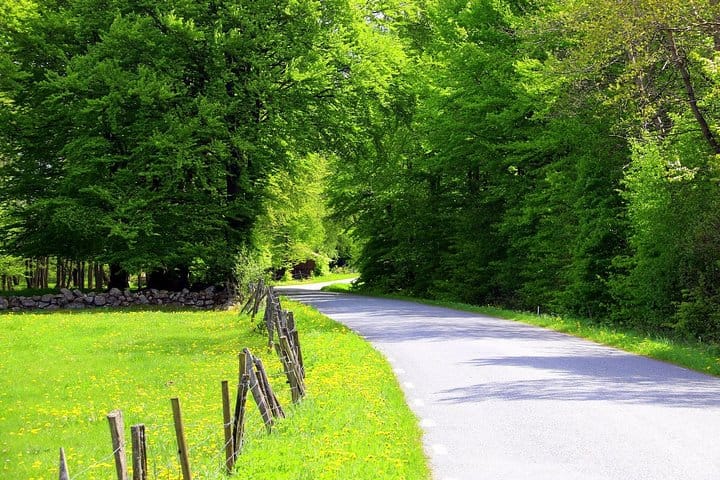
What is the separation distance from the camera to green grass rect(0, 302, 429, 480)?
8.23 meters

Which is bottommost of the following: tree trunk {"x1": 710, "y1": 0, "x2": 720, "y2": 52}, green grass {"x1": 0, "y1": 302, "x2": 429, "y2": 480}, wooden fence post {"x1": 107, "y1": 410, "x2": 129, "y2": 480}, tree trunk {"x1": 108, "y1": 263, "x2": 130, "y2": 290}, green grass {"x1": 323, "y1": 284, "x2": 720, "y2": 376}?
green grass {"x1": 0, "y1": 302, "x2": 429, "y2": 480}

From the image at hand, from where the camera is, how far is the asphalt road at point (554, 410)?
7.90 meters

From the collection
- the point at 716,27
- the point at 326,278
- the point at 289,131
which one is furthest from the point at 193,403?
the point at 326,278

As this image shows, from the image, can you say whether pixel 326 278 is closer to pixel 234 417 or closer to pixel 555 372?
pixel 555 372

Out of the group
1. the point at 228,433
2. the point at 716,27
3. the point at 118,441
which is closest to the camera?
the point at 118,441

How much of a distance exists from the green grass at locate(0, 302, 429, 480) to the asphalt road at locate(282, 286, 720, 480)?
573 millimetres

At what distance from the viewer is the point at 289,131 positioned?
34031 millimetres

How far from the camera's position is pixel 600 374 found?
44.4ft

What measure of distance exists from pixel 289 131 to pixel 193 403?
70.4 ft

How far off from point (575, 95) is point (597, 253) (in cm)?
563

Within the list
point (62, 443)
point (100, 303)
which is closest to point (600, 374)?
point (62, 443)

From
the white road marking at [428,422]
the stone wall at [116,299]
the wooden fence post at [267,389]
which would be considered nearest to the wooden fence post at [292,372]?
the wooden fence post at [267,389]

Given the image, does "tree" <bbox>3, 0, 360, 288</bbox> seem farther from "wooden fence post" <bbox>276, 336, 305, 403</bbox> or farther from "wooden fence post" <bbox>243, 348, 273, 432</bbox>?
"wooden fence post" <bbox>243, 348, 273, 432</bbox>

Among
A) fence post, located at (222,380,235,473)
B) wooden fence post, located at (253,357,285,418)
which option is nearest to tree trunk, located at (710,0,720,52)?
wooden fence post, located at (253,357,285,418)
